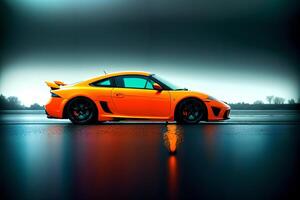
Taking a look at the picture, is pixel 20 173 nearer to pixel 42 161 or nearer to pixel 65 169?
pixel 65 169

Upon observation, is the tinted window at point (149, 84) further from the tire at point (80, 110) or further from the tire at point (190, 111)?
the tire at point (80, 110)

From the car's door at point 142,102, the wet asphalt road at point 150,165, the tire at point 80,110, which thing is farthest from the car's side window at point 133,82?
the wet asphalt road at point 150,165

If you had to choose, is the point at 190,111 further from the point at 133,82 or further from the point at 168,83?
the point at 133,82

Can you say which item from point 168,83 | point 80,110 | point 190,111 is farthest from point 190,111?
point 80,110

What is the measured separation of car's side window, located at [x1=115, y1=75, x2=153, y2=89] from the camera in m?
13.1

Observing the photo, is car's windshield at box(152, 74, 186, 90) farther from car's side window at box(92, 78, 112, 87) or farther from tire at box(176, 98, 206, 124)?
car's side window at box(92, 78, 112, 87)

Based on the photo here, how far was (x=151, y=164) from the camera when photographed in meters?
6.36

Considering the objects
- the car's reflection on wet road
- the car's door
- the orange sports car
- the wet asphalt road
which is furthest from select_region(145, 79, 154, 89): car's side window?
the wet asphalt road

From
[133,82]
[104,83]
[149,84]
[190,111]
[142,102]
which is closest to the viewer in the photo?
[142,102]

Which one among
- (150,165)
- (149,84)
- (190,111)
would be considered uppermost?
(149,84)

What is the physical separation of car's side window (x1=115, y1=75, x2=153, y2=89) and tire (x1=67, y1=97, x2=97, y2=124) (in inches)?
32.6

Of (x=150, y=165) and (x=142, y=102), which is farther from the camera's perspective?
(x=142, y=102)

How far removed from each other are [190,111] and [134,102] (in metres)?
1.28

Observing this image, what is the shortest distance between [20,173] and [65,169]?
468 mm
